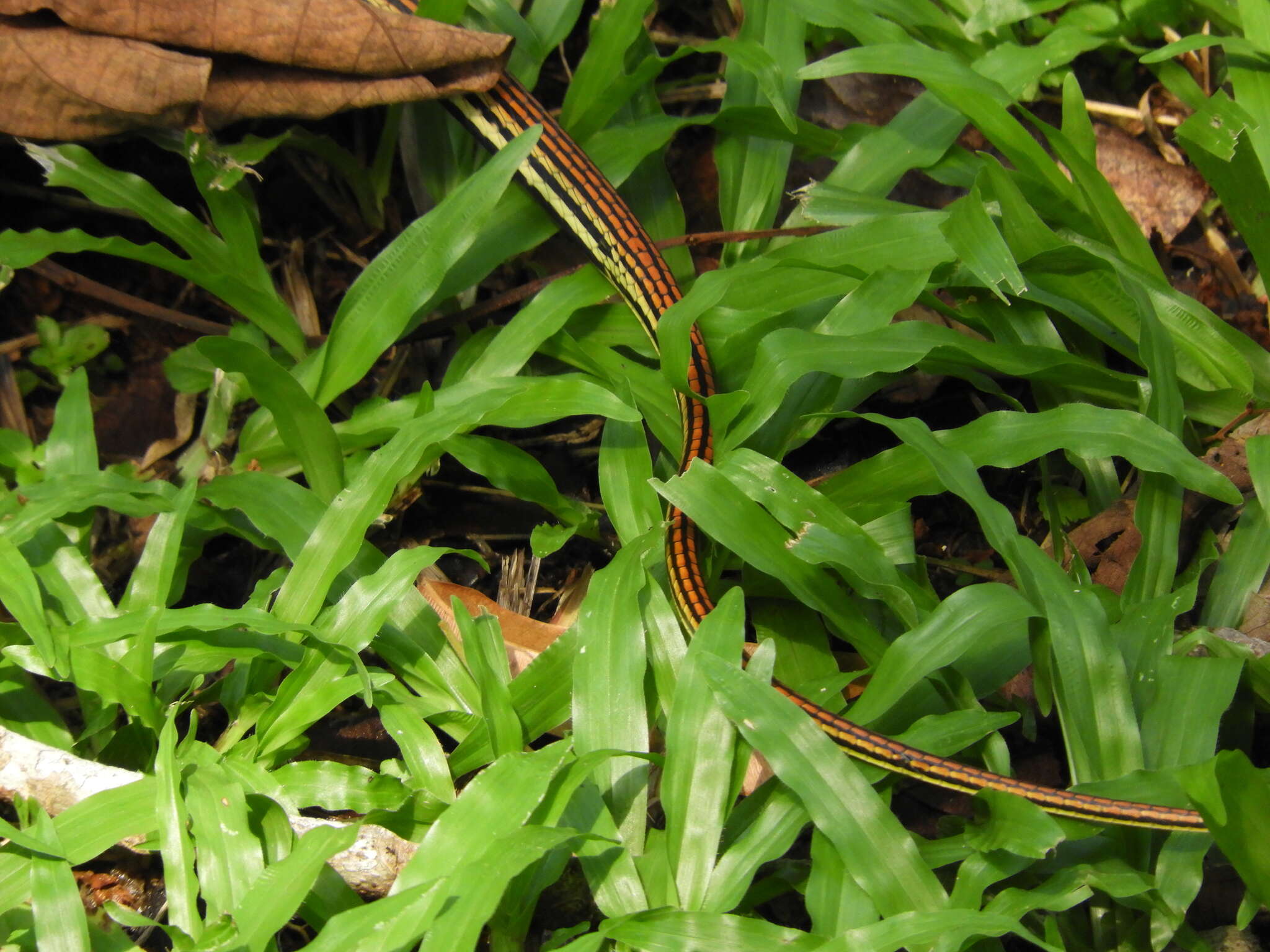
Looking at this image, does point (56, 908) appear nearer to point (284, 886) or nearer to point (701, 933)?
point (284, 886)

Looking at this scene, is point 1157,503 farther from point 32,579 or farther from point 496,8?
point 32,579

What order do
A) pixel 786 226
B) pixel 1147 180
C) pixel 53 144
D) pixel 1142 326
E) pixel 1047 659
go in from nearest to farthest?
1. pixel 1047 659
2. pixel 1142 326
3. pixel 53 144
4. pixel 786 226
5. pixel 1147 180

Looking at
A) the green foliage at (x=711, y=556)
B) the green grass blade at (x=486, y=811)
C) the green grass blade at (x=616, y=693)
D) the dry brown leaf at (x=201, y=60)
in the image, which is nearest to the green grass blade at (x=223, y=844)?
the green foliage at (x=711, y=556)

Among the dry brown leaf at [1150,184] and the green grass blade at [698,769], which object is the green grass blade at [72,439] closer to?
the green grass blade at [698,769]

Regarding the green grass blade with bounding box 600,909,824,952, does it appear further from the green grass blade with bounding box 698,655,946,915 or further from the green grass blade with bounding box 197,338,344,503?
the green grass blade with bounding box 197,338,344,503

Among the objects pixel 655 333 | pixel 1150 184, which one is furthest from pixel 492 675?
pixel 1150 184

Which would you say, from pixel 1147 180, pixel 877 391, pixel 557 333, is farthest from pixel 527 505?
pixel 1147 180
